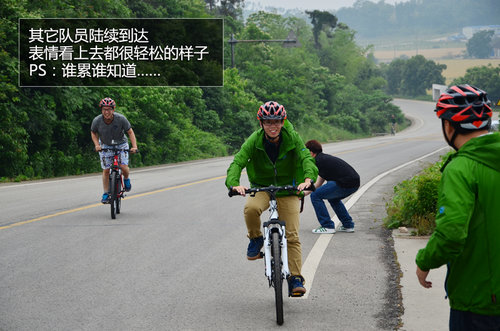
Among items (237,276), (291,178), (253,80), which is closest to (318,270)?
(237,276)

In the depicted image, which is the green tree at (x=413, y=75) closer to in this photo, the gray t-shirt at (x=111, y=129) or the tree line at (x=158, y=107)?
the tree line at (x=158, y=107)

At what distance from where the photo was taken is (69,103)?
2295cm

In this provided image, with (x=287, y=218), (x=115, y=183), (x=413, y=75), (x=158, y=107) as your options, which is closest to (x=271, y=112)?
(x=287, y=218)

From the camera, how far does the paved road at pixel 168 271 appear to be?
19.6 ft

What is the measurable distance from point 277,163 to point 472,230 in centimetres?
348

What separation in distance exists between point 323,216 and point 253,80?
41.1 metres

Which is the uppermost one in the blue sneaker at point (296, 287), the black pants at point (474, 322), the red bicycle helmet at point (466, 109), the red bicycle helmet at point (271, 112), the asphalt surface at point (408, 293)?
the red bicycle helmet at point (466, 109)

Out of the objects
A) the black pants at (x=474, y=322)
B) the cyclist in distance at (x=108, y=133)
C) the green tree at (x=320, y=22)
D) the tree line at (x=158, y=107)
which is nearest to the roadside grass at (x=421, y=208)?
the cyclist in distance at (x=108, y=133)

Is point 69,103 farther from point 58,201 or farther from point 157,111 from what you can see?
point 58,201

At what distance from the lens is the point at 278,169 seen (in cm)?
664

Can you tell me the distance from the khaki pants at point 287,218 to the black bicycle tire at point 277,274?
47 centimetres

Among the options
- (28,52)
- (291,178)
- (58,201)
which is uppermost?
(28,52)

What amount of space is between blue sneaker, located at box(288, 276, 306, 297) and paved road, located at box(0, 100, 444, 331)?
0.15 meters

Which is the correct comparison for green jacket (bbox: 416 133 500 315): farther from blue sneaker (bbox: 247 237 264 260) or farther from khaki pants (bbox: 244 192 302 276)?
blue sneaker (bbox: 247 237 264 260)
